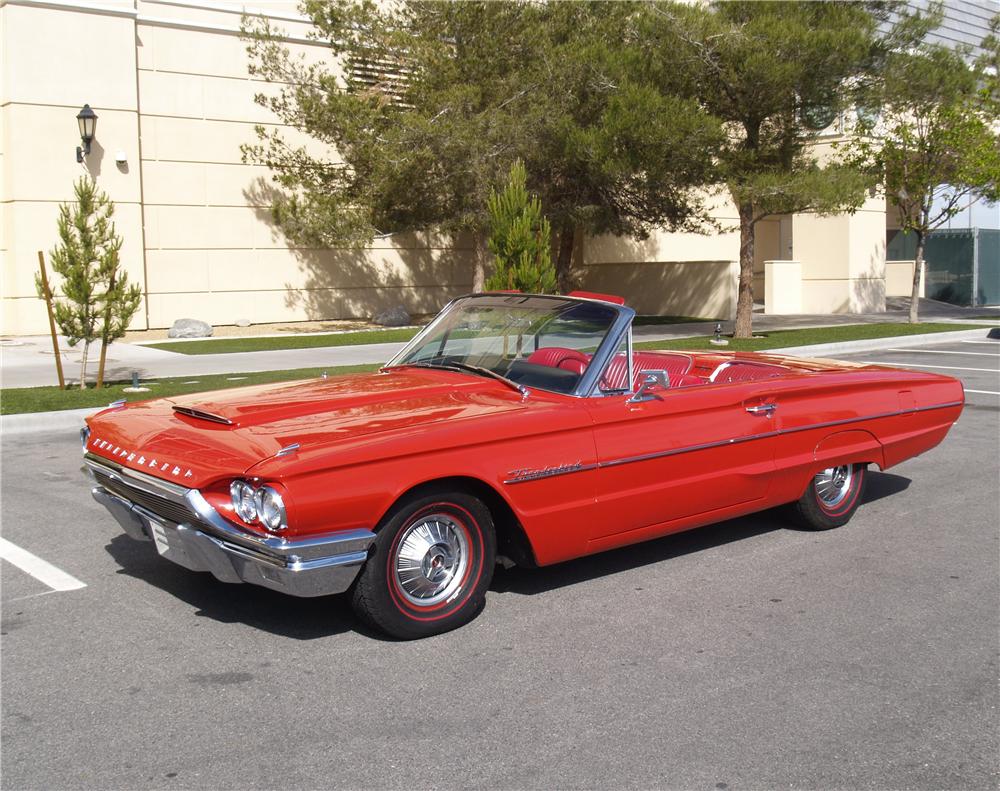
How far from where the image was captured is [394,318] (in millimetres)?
25672

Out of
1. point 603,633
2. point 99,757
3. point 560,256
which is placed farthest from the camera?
point 560,256

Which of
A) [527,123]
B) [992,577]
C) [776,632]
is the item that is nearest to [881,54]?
[527,123]

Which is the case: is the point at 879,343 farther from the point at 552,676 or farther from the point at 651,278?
the point at 552,676

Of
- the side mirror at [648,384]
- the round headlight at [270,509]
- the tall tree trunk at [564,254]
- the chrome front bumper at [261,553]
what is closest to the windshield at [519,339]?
the side mirror at [648,384]

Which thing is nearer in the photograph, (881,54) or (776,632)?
(776,632)

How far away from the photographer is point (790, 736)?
375cm

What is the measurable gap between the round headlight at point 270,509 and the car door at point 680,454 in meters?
1.61

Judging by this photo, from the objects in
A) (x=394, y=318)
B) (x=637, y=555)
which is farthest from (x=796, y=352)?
(x=637, y=555)

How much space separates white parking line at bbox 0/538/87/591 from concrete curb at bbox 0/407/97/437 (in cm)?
488

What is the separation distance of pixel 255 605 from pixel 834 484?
3614 mm

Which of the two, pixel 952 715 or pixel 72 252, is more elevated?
pixel 72 252

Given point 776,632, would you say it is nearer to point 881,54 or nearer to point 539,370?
point 539,370

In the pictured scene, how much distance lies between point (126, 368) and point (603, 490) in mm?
13005

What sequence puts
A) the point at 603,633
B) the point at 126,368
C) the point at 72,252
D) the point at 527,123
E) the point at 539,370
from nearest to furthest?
1. the point at 603,633
2. the point at 539,370
3. the point at 72,252
4. the point at 126,368
5. the point at 527,123
